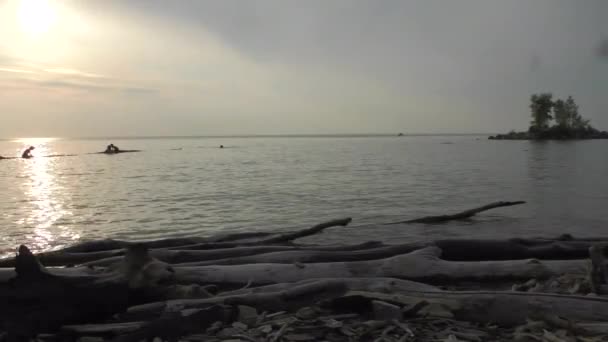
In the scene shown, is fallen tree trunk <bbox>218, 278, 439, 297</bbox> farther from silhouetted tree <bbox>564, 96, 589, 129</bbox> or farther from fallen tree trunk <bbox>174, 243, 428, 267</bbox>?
silhouetted tree <bbox>564, 96, 589, 129</bbox>

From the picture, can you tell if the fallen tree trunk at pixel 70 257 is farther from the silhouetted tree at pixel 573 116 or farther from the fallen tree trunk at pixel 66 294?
the silhouetted tree at pixel 573 116

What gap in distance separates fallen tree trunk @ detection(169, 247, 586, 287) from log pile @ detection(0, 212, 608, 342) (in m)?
0.02

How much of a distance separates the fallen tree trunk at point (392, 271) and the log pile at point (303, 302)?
0.02m

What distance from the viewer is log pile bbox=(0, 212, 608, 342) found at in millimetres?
4824

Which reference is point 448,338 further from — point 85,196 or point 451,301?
point 85,196

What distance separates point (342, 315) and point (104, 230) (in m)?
12.1

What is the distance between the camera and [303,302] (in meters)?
5.58

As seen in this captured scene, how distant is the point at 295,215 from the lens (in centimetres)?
1775

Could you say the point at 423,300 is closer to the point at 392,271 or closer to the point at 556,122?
the point at 392,271

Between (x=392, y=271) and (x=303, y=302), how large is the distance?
1719 millimetres

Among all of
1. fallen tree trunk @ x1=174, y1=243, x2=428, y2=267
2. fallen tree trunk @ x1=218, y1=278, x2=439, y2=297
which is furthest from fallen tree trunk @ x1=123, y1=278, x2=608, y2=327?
fallen tree trunk @ x1=174, y1=243, x2=428, y2=267

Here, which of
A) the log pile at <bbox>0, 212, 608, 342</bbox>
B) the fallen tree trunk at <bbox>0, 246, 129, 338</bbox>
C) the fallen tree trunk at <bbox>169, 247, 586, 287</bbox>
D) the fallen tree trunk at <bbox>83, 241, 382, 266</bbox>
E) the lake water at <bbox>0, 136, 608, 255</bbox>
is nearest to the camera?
the log pile at <bbox>0, 212, 608, 342</bbox>

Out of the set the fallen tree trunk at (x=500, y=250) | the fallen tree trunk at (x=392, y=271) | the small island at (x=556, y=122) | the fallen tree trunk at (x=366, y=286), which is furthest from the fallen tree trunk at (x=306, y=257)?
the small island at (x=556, y=122)

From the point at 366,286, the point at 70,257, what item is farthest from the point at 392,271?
the point at 70,257
